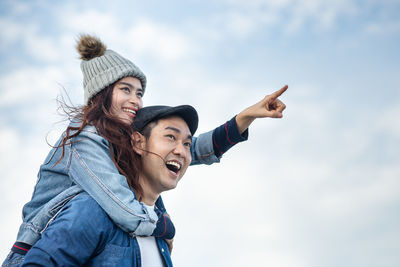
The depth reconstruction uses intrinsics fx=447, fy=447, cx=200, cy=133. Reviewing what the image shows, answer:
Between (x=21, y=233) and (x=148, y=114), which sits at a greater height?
(x=148, y=114)

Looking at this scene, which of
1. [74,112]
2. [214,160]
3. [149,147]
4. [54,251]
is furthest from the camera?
[214,160]

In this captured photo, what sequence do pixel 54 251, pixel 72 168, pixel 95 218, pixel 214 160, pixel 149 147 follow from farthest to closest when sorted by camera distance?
pixel 214 160 < pixel 149 147 < pixel 72 168 < pixel 95 218 < pixel 54 251

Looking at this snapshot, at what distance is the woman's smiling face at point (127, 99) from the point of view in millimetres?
4223

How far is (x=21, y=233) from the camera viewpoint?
3.33 metres

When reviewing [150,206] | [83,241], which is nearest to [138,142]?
[150,206]

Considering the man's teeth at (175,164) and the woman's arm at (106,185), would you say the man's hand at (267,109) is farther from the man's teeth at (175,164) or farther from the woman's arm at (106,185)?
the woman's arm at (106,185)

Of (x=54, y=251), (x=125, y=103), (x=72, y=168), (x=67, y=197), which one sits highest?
(x=125, y=103)

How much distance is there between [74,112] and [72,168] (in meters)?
0.87

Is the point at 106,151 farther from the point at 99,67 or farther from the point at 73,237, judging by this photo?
the point at 99,67

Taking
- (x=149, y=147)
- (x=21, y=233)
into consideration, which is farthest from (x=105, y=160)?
(x=21, y=233)

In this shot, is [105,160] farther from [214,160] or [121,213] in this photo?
[214,160]

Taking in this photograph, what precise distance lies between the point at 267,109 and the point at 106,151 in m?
1.66

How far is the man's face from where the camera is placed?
3.73 m

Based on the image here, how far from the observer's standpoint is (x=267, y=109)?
14.3 ft
